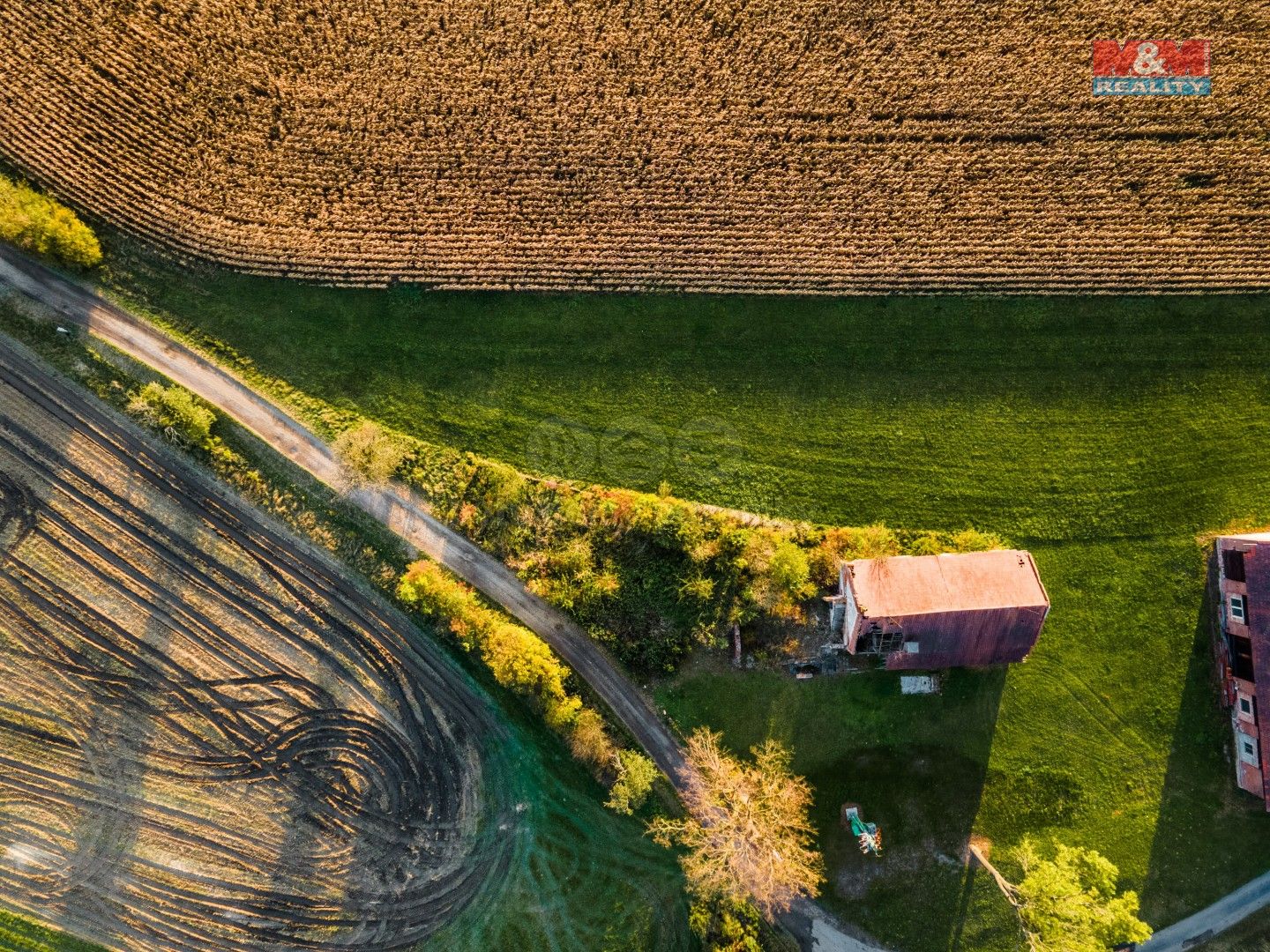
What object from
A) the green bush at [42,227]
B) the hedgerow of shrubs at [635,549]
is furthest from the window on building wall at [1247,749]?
the green bush at [42,227]

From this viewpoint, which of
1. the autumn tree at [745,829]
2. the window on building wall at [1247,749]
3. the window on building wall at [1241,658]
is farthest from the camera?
the window on building wall at [1247,749]

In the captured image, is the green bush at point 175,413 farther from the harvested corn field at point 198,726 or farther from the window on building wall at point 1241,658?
the window on building wall at point 1241,658

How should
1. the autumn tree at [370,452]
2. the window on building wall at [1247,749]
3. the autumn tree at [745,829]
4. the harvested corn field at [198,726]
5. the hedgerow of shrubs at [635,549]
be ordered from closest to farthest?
the autumn tree at [745,829] < the window on building wall at [1247,749] < the autumn tree at [370,452] < the hedgerow of shrubs at [635,549] < the harvested corn field at [198,726]

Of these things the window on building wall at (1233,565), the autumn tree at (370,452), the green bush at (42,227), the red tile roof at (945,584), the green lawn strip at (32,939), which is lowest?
the green lawn strip at (32,939)

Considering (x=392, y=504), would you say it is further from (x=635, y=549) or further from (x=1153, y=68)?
(x=1153, y=68)

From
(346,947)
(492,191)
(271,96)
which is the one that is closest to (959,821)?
(346,947)

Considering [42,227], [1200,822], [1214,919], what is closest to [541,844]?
[1200,822]

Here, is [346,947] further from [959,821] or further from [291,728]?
[959,821]

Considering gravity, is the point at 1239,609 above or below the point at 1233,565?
below
